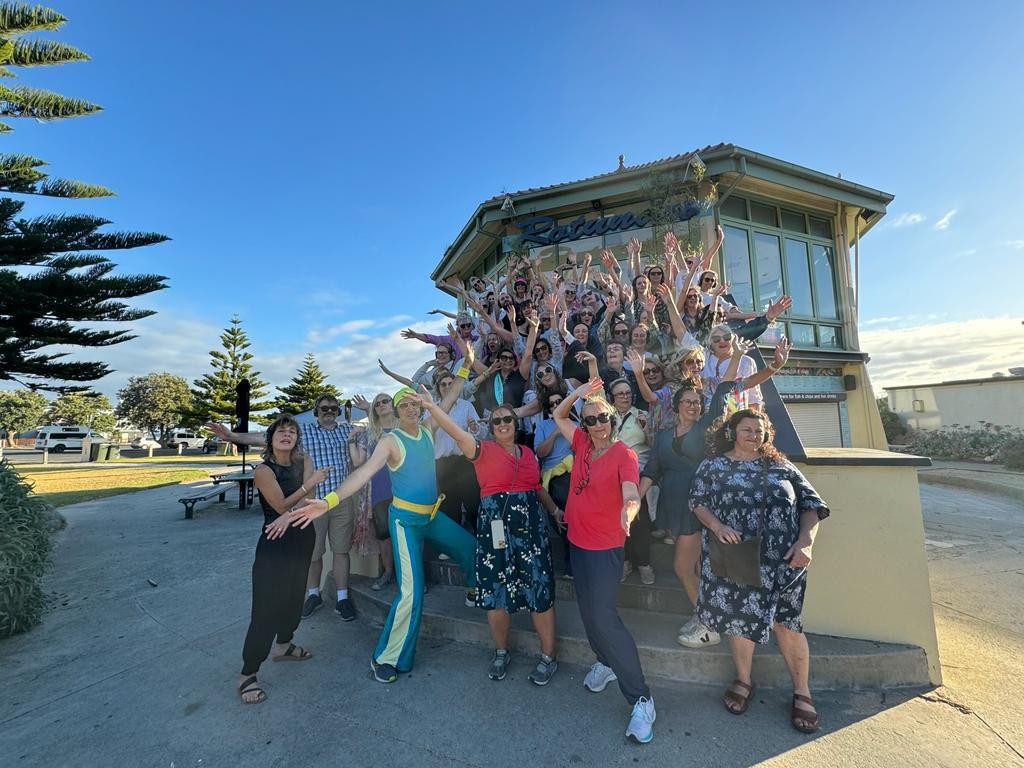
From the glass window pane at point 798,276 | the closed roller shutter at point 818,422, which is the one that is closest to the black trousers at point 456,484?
the closed roller shutter at point 818,422

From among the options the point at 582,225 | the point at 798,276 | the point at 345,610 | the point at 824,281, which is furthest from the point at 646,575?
the point at 824,281

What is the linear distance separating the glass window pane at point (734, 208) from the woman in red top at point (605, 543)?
1076 centimetres

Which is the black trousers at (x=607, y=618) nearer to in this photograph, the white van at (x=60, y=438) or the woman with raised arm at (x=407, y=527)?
the woman with raised arm at (x=407, y=527)

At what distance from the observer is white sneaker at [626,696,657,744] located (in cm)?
236

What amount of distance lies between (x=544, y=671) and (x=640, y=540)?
3.84ft

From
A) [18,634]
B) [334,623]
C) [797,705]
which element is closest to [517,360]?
[334,623]

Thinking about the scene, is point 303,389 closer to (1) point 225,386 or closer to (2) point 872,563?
(1) point 225,386

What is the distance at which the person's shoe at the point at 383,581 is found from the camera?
418cm

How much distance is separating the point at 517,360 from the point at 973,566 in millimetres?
6040

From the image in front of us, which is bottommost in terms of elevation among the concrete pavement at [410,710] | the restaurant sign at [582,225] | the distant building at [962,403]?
the concrete pavement at [410,710]

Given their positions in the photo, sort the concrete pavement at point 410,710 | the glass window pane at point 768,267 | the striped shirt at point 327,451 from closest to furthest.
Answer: the concrete pavement at point 410,710 < the striped shirt at point 327,451 < the glass window pane at point 768,267

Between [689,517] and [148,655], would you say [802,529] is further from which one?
[148,655]

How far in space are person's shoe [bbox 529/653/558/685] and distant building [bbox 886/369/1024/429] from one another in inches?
901

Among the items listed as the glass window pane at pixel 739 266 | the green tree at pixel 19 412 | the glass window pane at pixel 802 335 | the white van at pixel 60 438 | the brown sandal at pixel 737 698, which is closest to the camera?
the brown sandal at pixel 737 698
